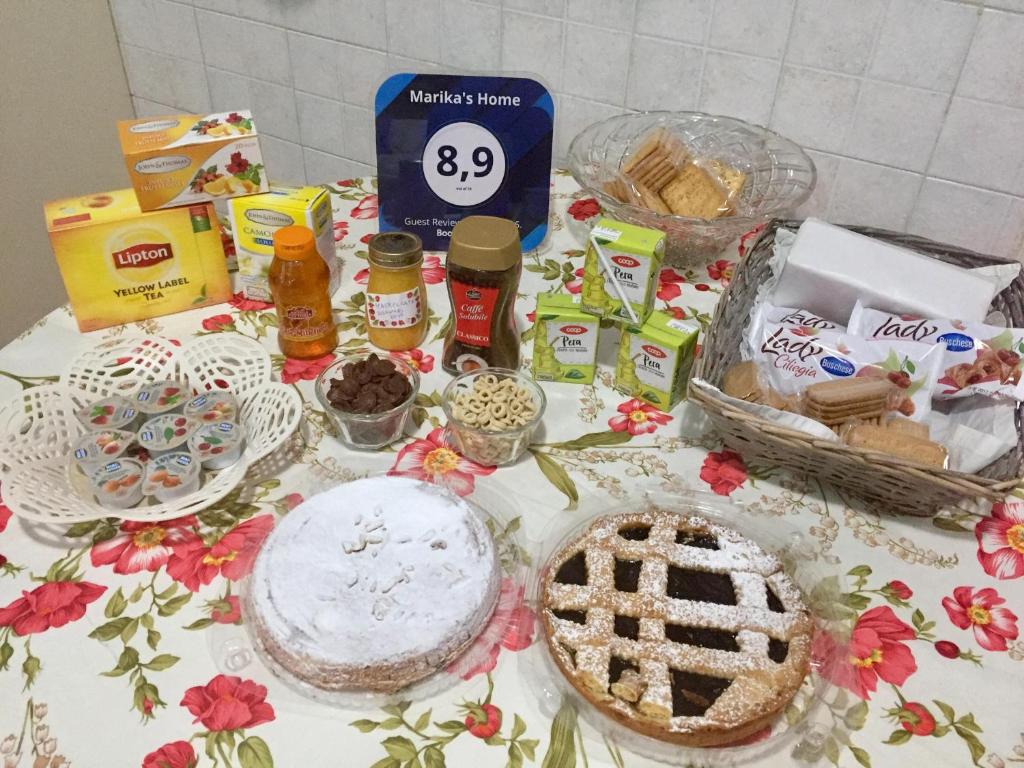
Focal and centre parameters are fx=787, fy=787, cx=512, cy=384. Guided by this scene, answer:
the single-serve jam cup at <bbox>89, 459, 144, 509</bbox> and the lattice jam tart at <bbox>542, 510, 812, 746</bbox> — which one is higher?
the single-serve jam cup at <bbox>89, 459, 144, 509</bbox>

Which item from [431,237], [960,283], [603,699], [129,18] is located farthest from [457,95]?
[129,18]

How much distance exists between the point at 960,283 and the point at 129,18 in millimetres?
1930

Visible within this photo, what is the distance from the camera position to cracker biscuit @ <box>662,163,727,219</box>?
4.07ft

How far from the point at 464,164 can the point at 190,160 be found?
41 centimetres

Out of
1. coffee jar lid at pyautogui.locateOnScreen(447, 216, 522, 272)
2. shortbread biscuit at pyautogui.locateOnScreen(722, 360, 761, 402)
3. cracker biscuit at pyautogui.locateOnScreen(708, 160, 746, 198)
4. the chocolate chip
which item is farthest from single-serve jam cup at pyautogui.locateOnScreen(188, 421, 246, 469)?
cracker biscuit at pyautogui.locateOnScreen(708, 160, 746, 198)

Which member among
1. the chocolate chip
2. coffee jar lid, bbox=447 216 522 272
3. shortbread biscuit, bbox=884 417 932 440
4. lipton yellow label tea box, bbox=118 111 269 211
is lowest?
the chocolate chip

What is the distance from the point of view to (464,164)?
4.15 feet

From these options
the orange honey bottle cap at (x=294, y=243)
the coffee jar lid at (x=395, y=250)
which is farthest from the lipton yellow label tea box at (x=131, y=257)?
the coffee jar lid at (x=395, y=250)

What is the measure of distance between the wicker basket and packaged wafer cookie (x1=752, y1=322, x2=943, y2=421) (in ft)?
0.21

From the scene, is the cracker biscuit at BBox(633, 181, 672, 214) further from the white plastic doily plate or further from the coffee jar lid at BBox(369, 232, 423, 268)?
the white plastic doily plate

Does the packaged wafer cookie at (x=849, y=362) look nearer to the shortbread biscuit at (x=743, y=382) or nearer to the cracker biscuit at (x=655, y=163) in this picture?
the shortbread biscuit at (x=743, y=382)

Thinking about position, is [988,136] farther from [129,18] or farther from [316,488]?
[129,18]

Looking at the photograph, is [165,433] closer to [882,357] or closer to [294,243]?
[294,243]

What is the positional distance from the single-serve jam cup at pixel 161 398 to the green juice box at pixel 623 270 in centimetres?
53
